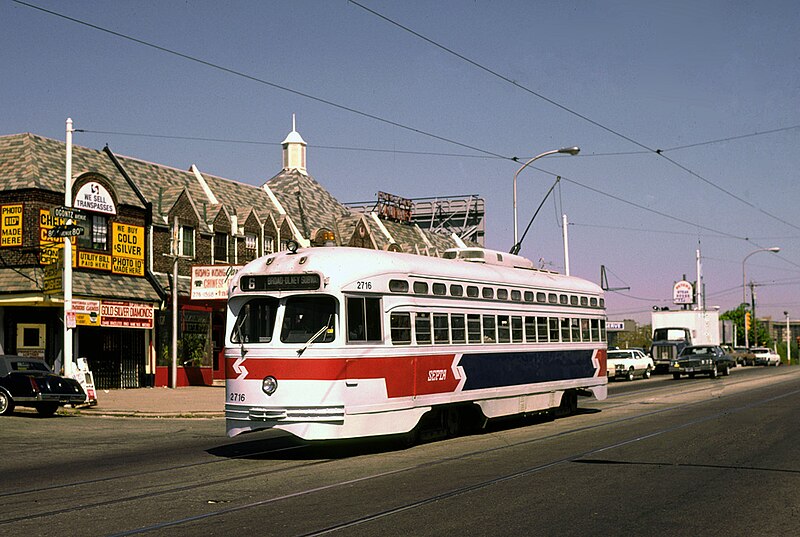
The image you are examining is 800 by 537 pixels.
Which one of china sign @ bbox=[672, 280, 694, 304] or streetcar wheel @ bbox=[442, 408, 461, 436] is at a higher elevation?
china sign @ bbox=[672, 280, 694, 304]

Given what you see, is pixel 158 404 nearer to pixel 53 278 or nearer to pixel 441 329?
pixel 53 278

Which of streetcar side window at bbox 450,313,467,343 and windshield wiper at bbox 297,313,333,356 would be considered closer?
windshield wiper at bbox 297,313,333,356

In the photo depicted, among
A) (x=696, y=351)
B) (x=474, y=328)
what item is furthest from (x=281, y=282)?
(x=696, y=351)

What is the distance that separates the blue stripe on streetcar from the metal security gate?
1988cm

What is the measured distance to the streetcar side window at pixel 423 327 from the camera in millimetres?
15672

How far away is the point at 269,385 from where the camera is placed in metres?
13.9

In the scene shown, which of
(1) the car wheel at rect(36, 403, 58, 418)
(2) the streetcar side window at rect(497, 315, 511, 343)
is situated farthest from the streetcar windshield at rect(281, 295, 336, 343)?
(1) the car wheel at rect(36, 403, 58, 418)

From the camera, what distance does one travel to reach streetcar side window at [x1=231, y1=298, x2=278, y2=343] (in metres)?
14.3

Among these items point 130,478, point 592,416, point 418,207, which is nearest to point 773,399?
point 592,416

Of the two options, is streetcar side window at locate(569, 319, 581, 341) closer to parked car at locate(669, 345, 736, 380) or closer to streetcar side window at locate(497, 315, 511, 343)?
streetcar side window at locate(497, 315, 511, 343)

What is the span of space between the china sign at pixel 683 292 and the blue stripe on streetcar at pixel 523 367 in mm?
71591

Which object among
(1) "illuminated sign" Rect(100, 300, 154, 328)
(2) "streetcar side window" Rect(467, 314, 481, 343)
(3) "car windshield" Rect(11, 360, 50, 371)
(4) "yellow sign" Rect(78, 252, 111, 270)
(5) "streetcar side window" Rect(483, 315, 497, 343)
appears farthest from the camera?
(1) "illuminated sign" Rect(100, 300, 154, 328)

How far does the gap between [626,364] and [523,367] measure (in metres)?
28.8

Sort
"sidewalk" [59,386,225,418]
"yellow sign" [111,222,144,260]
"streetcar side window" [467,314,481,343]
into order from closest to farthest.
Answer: "streetcar side window" [467,314,481,343] < "sidewalk" [59,386,225,418] < "yellow sign" [111,222,144,260]
